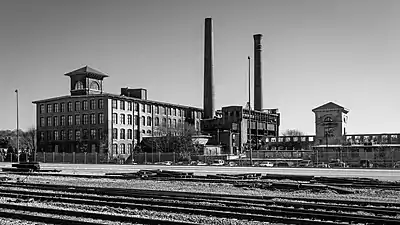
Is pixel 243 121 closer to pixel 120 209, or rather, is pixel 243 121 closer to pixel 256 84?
pixel 256 84

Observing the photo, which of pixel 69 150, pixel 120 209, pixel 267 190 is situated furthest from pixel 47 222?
pixel 69 150

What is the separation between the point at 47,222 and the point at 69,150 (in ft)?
268

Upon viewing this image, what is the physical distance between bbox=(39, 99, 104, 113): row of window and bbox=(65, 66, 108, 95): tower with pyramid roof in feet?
10.4

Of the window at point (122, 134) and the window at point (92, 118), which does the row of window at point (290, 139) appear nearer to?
the window at point (122, 134)

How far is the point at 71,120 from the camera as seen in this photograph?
94.4 meters

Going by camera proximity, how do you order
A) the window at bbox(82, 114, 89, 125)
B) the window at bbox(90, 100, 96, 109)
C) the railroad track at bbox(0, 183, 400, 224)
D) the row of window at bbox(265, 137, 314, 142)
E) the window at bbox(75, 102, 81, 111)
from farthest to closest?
1. the row of window at bbox(265, 137, 314, 142)
2. the window at bbox(75, 102, 81, 111)
3. the window at bbox(82, 114, 89, 125)
4. the window at bbox(90, 100, 96, 109)
5. the railroad track at bbox(0, 183, 400, 224)

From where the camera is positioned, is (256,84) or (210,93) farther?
(256,84)

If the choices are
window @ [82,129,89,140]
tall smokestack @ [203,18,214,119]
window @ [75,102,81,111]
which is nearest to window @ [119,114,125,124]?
window @ [82,129,89,140]

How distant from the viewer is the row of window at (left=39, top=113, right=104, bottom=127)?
9071 cm

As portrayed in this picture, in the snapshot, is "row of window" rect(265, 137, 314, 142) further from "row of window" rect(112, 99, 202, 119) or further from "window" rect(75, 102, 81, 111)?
"window" rect(75, 102, 81, 111)

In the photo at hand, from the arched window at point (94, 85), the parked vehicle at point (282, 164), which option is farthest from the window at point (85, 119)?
the parked vehicle at point (282, 164)

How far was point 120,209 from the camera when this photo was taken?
52.1 feet

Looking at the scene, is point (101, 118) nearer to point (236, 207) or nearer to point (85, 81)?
point (85, 81)

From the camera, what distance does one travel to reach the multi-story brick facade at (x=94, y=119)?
8975 cm
